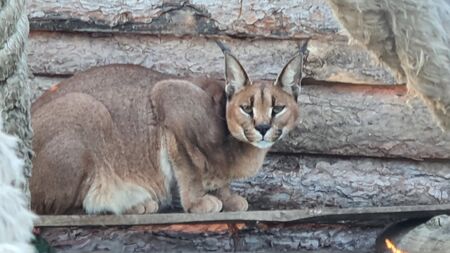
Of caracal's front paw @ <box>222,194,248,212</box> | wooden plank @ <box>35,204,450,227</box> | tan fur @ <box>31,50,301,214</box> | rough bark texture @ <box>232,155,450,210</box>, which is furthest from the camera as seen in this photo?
rough bark texture @ <box>232,155,450,210</box>

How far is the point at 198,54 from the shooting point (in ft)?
11.7

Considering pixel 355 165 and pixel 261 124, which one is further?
pixel 355 165

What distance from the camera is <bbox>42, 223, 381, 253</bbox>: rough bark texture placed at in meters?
3.50

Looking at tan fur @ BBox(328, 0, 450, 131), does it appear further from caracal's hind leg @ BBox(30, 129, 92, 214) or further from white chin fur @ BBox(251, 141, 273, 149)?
caracal's hind leg @ BBox(30, 129, 92, 214)

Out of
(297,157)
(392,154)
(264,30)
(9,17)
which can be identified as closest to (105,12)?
(264,30)

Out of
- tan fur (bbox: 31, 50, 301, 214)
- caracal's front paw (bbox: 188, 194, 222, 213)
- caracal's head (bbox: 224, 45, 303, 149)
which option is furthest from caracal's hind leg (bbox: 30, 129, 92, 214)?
caracal's head (bbox: 224, 45, 303, 149)

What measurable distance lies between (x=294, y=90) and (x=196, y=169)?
35 centimetres

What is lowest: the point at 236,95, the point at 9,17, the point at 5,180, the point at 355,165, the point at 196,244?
the point at 196,244

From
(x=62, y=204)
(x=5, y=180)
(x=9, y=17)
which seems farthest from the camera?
(x=62, y=204)

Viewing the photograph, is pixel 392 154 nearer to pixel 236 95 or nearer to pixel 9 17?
pixel 236 95

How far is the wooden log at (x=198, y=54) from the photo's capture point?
139 inches

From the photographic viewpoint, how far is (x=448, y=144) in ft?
11.7

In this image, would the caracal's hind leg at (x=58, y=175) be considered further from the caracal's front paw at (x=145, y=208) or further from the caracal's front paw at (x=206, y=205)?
the caracal's front paw at (x=206, y=205)

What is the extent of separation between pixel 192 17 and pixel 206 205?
55 centimetres
